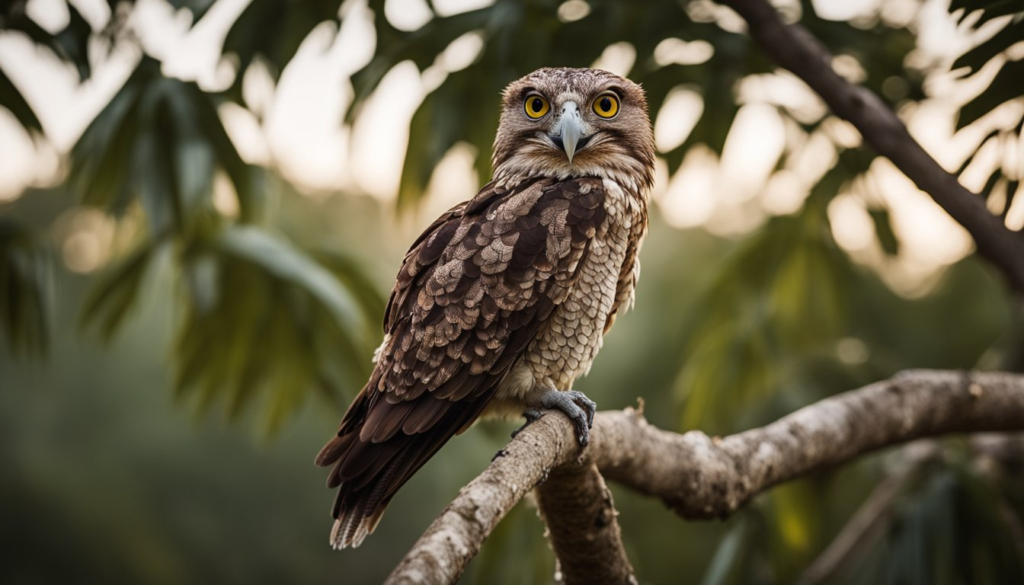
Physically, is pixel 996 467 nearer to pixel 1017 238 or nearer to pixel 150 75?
pixel 1017 238

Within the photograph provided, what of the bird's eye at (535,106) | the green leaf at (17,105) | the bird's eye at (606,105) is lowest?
the bird's eye at (535,106)

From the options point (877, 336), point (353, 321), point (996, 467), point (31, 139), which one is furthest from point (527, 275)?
point (877, 336)

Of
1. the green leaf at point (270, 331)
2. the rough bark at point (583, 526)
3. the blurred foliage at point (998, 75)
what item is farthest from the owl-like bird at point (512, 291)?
the green leaf at point (270, 331)

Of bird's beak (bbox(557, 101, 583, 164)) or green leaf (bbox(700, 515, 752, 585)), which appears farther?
green leaf (bbox(700, 515, 752, 585))

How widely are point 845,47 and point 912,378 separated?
113 cm

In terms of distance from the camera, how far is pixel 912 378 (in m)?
2.49

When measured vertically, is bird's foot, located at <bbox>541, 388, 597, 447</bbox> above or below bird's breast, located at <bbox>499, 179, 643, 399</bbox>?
below

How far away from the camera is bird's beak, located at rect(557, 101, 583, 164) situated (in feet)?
5.70

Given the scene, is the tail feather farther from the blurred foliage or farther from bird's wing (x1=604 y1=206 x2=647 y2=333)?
the blurred foliage

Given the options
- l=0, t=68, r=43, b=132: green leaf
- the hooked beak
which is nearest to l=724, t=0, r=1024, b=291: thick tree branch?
the hooked beak

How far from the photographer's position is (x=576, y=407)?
1771mm

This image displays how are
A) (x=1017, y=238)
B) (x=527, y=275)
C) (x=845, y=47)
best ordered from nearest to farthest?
(x=527, y=275) → (x=1017, y=238) → (x=845, y=47)

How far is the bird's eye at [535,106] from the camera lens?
1.81 meters

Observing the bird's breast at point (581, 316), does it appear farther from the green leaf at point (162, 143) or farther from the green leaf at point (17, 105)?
the green leaf at point (17, 105)
